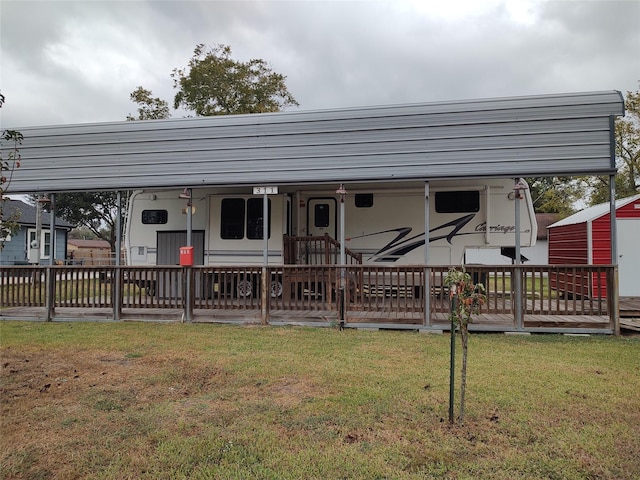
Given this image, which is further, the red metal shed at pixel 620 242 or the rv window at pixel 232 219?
the red metal shed at pixel 620 242

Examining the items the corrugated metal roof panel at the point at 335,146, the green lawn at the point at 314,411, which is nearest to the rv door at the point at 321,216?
the corrugated metal roof panel at the point at 335,146

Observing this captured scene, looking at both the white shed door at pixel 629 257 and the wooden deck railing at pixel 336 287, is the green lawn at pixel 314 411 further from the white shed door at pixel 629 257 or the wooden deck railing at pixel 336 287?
the white shed door at pixel 629 257

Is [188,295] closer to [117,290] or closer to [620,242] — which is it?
[117,290]

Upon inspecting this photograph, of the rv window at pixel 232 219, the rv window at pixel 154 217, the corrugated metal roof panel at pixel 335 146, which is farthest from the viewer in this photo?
the rv window at pixel 154 217

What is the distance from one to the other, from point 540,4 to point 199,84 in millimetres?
17879

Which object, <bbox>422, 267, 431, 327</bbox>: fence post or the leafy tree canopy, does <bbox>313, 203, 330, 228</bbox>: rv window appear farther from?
the leafy tree canopy

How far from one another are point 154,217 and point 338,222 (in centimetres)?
472

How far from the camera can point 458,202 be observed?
9.05 metres

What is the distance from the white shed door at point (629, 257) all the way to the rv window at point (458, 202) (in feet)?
16.7

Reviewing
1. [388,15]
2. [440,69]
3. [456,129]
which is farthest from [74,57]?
[440,69]

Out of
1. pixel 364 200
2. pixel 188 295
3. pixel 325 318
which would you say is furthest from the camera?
pixel 364 200

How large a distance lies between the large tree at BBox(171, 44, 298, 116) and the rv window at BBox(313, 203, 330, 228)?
1464cm

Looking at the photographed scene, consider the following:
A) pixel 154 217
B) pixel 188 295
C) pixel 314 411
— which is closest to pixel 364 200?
pixel 188 295

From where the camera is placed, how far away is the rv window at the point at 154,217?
10289 millimetres
